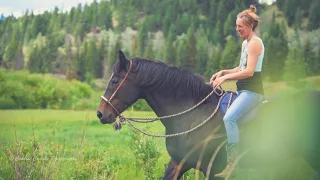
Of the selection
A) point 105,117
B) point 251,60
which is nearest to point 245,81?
point 251,60

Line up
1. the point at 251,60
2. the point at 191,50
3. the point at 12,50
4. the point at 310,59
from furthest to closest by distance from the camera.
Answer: the point at 12,50 < the point at 191,50 < the point at 310,59 < the point at 251,60

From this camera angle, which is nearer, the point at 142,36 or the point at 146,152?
the point at 146,152

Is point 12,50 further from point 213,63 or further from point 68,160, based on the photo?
point 68,160

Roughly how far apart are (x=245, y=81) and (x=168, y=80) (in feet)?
2.15

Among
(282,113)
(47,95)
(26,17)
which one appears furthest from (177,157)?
(26,17)

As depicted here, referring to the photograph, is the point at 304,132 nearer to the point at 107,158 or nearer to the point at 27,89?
the point at 107,158

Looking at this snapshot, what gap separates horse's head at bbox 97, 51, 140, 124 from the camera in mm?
4250

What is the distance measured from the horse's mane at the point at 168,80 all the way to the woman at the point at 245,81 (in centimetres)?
20

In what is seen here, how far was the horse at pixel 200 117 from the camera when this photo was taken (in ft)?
13.9

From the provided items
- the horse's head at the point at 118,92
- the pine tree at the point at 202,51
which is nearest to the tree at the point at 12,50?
the pine tree at the point at 202,51

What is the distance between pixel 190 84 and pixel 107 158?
2.56 meters

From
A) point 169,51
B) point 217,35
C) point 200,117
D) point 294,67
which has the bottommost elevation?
point 200,117

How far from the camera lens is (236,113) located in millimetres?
4031

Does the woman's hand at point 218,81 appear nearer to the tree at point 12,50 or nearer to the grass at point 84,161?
the grass at point 84,161
